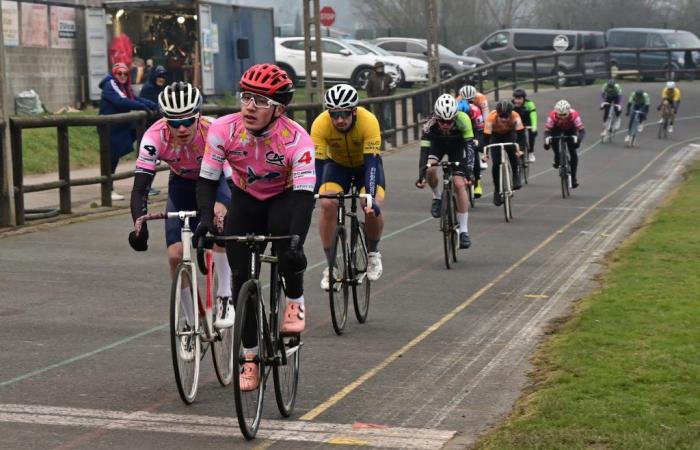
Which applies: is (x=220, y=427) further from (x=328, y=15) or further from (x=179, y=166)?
(x=328, y=15)

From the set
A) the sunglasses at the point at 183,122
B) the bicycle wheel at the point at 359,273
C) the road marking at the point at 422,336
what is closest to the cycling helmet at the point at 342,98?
the bicycle wheel at the point at 359,273

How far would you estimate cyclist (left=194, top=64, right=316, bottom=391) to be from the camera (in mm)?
7523

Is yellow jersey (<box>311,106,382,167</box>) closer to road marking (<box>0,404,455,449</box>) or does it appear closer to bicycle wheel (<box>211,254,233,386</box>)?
bicycle wheel (<box>211,254,233,386</box>)

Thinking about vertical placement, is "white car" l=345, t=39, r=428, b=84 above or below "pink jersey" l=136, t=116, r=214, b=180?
above

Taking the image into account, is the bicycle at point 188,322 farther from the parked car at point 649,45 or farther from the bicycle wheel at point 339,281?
the parked car at point 649,45

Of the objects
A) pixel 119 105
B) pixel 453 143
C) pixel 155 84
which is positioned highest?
pixel 155 84

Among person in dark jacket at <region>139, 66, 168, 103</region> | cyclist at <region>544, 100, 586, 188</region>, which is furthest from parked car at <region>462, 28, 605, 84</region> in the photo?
person in dark jacket at <region>139, 66, 168, 103</region>

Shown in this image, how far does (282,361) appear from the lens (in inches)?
291

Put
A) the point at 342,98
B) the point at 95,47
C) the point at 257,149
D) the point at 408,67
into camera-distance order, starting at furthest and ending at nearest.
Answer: the point at 408,67 < the point at 95,47 < the point at 342,98 < the point at 257,149

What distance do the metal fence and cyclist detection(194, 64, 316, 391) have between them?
348 inches

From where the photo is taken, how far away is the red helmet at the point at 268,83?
7523mm

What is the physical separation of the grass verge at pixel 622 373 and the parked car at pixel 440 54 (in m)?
38.6

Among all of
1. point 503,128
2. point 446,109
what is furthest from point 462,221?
point 503,128

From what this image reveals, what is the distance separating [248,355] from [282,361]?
373 millimetres
